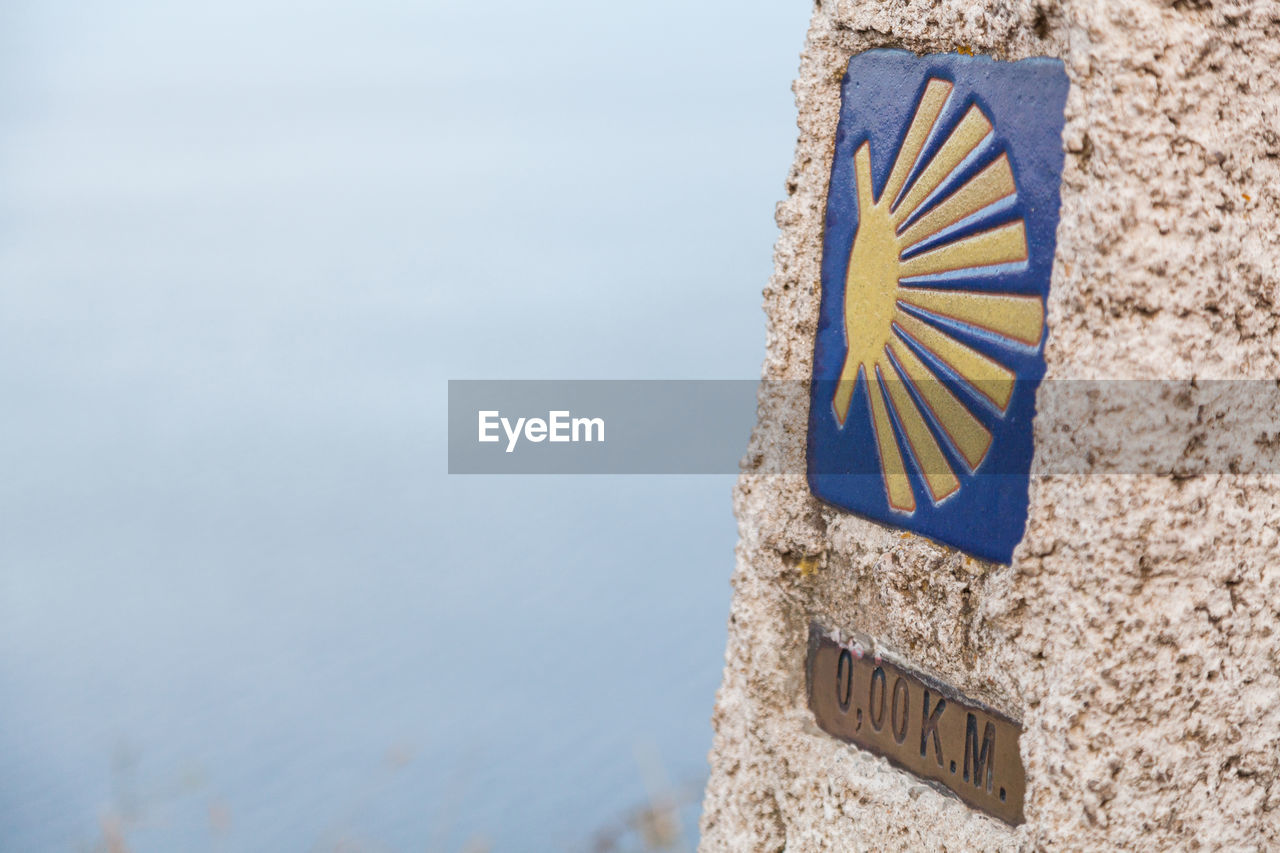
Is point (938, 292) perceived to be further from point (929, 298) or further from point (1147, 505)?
point (1147, 505)

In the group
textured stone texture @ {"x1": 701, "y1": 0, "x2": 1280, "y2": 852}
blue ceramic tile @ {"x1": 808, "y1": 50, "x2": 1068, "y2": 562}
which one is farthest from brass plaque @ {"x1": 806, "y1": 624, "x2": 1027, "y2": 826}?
blue ceramic tile @ {"x1": 808, "y1": 50, "x2": 1068, "y2": 562}

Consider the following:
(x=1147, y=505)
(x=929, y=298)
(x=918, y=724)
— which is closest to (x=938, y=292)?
(x=929, y=298)

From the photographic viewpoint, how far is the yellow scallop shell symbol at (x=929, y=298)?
1490 mm

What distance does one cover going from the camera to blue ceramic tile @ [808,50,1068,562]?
145 cm

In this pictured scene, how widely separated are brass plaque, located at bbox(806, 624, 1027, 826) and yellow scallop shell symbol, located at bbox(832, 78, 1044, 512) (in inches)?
9.3

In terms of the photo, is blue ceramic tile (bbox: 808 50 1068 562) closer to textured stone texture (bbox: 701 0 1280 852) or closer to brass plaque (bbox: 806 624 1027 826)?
textured stone texture (bbox: 701 0 1280 852)

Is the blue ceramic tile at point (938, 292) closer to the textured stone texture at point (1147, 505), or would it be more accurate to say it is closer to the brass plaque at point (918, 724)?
the textured stone texture at point (1147, 505)

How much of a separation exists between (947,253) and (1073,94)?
0.85 ft

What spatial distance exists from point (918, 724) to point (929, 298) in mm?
540

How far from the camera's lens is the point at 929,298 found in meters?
1.59

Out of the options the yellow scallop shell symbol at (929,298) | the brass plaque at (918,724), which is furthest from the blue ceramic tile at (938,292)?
the brass plaque at (918,724)

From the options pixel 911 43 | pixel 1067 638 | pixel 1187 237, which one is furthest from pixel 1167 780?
pixel 911 43

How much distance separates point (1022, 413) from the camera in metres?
1.46

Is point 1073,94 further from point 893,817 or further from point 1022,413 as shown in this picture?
point 893,817
